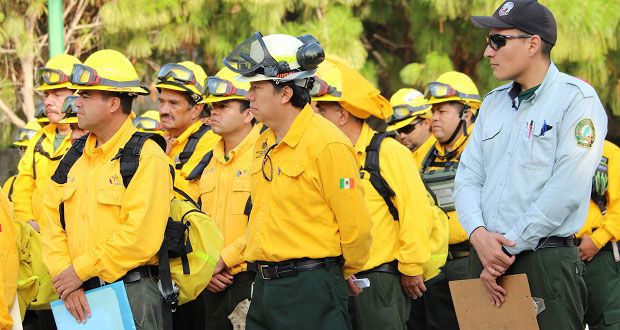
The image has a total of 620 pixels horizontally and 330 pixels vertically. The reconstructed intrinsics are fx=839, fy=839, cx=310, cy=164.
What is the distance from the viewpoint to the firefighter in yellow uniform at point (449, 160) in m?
7.22

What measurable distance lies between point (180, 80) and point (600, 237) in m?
3.83

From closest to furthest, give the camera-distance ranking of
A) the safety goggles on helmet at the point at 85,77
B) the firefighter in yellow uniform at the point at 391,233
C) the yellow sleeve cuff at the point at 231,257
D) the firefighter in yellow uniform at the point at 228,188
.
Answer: the safety goggles on helmet at the point at 85,77 → the firefighter in yellow uniform at the point at 391,233 → the yellow sleeve cuff at the point at 231,257 → the firefighter in yellow uniform at the point at 228,188

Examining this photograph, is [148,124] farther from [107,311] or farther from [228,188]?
[107,311]

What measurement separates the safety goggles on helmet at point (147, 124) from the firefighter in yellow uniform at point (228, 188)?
1.64 meters

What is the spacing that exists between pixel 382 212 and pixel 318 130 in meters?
1.45

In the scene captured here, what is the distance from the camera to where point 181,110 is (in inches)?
293

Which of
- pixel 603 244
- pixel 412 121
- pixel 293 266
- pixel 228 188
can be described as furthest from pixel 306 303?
pixel 412 121

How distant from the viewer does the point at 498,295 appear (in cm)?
418

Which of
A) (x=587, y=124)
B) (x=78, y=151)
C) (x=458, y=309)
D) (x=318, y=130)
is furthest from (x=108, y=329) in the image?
(x=587, y=124)

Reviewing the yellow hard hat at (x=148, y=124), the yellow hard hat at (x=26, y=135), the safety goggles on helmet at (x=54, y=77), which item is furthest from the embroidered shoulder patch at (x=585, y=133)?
the yellow hard hat at (x=26, y=135)

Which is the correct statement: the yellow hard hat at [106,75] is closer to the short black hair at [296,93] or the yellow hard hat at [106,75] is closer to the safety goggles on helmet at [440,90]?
the short black hair at [296,93]

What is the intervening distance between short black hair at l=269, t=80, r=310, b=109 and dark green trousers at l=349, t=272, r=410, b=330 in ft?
5.30

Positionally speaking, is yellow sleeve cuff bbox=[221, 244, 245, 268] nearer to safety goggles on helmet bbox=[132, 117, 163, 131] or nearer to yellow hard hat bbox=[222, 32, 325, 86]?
yellow hard hat bbox=[222, 32, 325, 86]

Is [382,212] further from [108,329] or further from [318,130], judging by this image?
[108,329]
